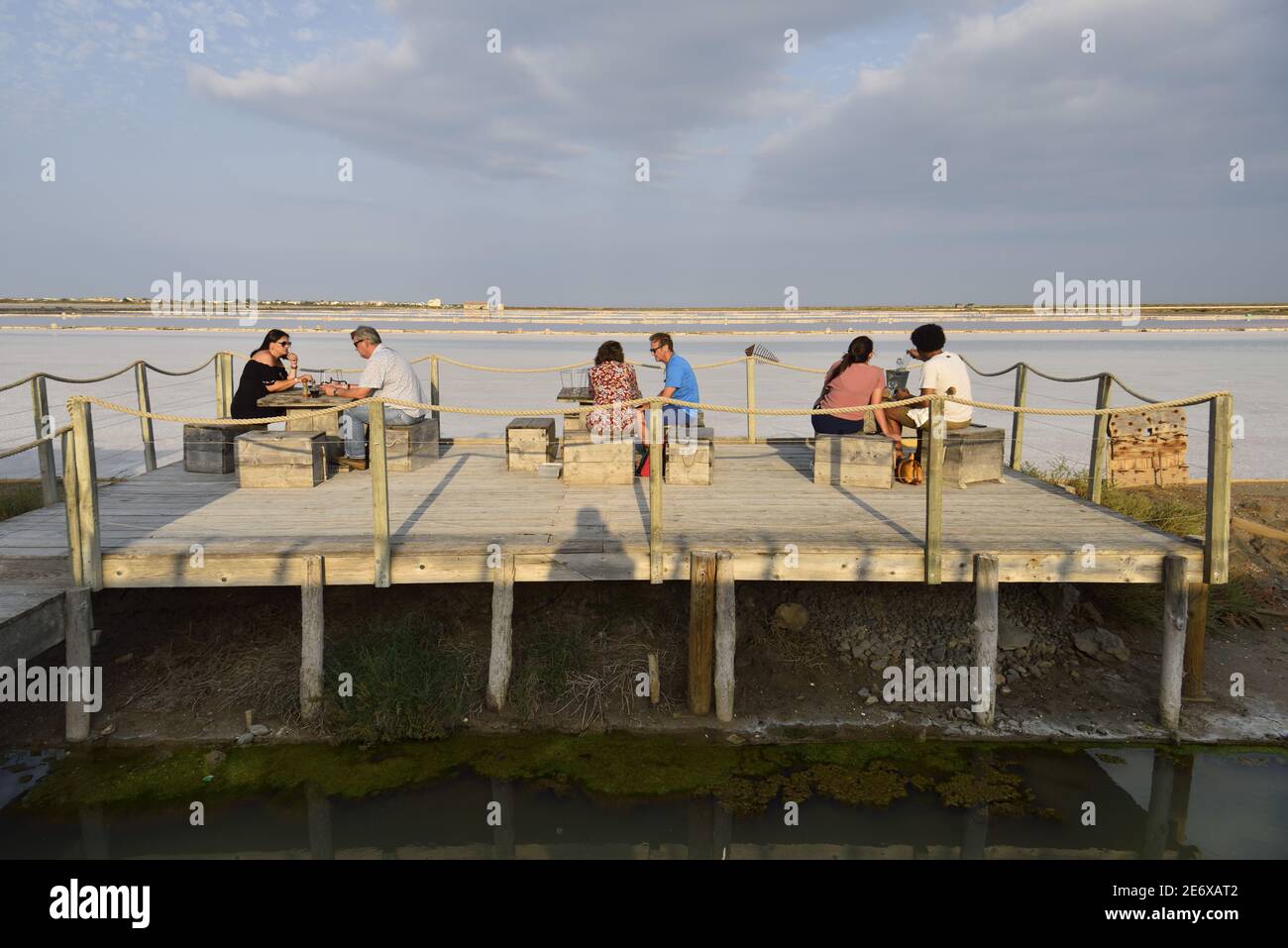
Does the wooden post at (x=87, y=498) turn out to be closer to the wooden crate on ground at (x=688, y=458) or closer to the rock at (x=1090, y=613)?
the wooden crate on ground at (x=688, y=458)

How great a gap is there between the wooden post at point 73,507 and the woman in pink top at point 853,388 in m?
6.42

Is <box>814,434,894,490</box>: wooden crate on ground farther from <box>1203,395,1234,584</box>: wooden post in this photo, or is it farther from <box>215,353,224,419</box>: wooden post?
<box>215,353,224,419</box>: wooden post

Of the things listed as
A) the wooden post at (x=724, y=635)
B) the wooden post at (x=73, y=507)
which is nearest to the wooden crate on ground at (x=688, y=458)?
the wooden post at (x=724, y=635)

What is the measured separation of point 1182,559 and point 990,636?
153 centimetres

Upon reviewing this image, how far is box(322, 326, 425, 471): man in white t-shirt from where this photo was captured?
923 cm

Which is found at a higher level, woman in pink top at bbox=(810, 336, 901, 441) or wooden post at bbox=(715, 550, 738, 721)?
woman in pink top at bbox=(810, 336, 901, 441)

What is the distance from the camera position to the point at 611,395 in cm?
911

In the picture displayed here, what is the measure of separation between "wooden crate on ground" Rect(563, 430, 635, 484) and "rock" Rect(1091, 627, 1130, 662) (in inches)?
183

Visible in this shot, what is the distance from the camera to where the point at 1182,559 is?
6.86m

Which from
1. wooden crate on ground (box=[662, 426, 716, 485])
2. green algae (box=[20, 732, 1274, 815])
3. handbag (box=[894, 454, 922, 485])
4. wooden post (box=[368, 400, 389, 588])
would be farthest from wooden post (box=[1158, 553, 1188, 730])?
wooden post (box=[368, 400, 389, 588])
